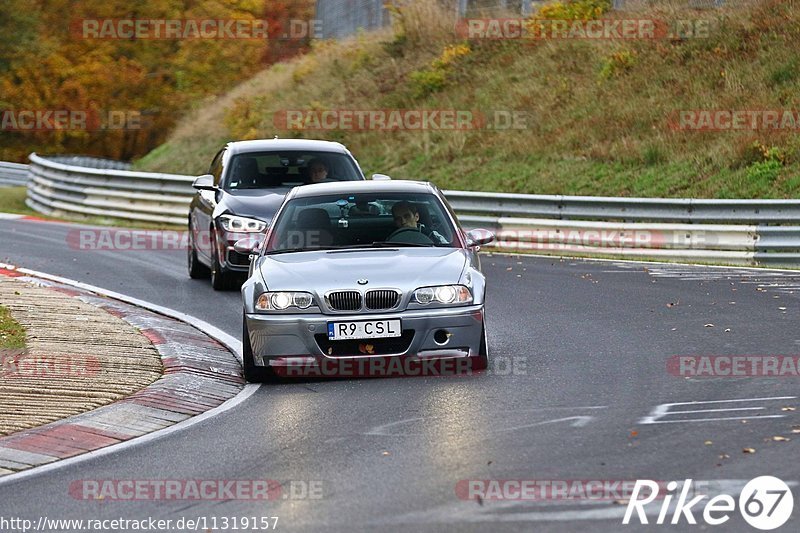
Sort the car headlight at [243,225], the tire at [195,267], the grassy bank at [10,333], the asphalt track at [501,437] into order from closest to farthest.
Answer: the asphalt track at [501,437]
the grassy bank at [10,333]
the car headlight at [243,225]
the tire at [195,267]

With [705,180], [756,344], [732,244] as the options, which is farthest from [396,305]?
[705,180]

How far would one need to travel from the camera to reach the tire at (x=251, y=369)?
1084cm

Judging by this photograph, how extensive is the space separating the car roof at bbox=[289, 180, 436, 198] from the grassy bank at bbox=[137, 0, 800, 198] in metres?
13.2

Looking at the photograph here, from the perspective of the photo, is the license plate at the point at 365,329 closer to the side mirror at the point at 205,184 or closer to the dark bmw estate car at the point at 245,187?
the dark bmw estate car at the point at 245,187

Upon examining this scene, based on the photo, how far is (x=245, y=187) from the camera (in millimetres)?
17438

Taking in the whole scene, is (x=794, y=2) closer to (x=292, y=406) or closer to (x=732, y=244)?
(x=732, y=244)

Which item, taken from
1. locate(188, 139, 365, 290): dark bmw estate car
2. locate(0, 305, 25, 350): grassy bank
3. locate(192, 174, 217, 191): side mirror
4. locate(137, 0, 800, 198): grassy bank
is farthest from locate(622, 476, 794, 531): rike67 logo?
locate(137, 0, 800, 198): grassy bank

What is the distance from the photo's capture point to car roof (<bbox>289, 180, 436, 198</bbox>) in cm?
1220

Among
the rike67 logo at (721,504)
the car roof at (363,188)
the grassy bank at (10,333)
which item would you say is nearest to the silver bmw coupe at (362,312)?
the car roof at (363,188)

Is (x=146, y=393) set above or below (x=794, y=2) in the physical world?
below

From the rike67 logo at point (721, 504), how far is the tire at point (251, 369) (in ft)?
14.6

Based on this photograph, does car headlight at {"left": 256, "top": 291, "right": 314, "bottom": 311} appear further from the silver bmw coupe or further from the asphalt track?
the asphalt track

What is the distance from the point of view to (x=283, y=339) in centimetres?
1056

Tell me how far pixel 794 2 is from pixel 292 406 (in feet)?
81.7
